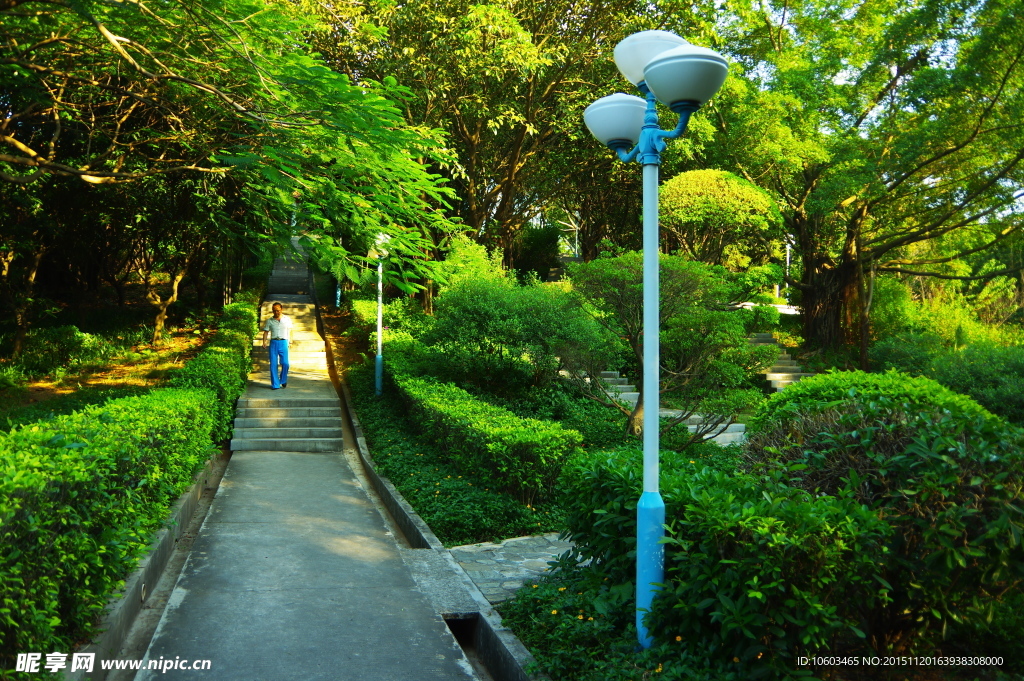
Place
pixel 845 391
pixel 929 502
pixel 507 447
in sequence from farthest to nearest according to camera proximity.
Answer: pixel 507 447
pixel 845 391
pixel 929 502

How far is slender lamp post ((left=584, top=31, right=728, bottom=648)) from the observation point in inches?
158

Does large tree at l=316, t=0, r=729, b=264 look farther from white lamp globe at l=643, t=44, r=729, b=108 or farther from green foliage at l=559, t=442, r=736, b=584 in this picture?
white lamp globe at l=643, t=44, r=729, b=108

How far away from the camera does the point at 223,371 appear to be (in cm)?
1263

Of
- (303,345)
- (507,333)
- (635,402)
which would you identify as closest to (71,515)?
(507,333)

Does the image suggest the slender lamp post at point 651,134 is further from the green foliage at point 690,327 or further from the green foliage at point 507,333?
the green foliage at point 507,333

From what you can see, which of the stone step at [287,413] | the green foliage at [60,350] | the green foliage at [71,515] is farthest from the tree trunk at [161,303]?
the green foliage at [71,515]

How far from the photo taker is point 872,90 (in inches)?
738

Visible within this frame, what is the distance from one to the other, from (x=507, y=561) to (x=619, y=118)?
400cm

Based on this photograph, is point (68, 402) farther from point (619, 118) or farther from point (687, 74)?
point (687, 74)

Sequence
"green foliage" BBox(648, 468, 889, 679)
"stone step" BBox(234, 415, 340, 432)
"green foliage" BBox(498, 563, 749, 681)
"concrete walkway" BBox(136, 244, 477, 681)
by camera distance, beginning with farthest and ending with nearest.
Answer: "stone step" BBox(234, 415, 340, 432)
"concrete walkway" BBox(136, 244, 477, 681)
"green foliage" BBox(498, 563, 749, 681)
"green foliage" BBox(648, 468, 889, 679)

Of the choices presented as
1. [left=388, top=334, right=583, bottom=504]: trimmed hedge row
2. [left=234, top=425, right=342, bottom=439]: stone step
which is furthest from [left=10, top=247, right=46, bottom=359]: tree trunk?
[left=388, top=334, right=583, bottom=504]: trimmed hedge row

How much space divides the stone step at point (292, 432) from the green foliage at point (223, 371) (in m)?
0.44

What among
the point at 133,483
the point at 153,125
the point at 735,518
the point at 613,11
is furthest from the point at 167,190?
the point at 735,518

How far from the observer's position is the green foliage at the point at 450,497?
7.62 metres
